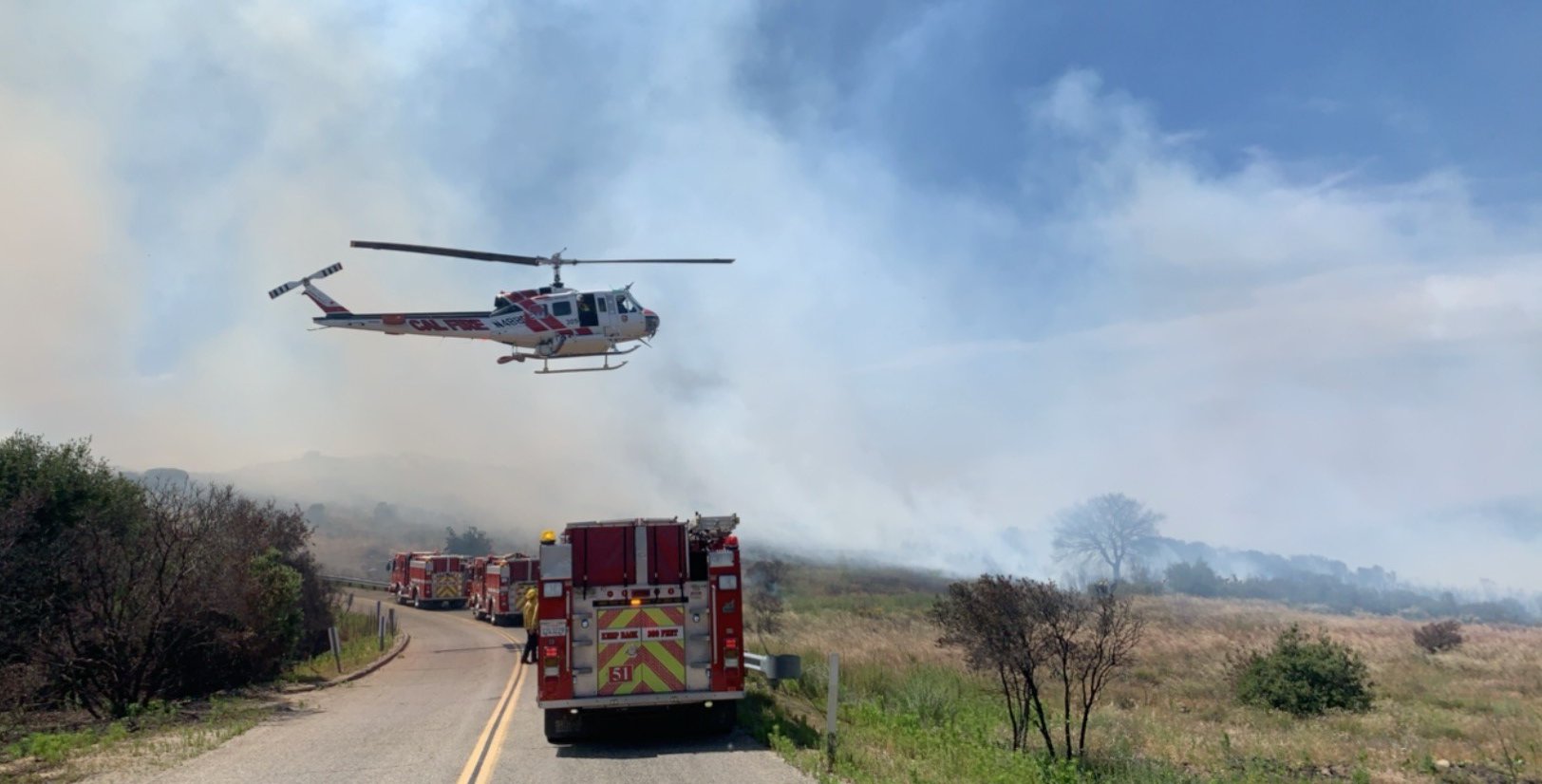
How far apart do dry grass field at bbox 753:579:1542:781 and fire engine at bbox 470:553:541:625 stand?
14.4 m

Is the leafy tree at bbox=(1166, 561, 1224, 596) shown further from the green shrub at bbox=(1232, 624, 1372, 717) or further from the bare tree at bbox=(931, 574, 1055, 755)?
the bare tree at bbox=(931, 574, 1055, 755)

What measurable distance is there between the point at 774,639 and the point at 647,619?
1589 centimetres

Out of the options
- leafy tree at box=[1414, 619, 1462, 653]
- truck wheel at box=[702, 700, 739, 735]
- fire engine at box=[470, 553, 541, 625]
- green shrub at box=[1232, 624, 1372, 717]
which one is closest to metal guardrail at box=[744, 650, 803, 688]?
truck wheel at box=[702, 700, 739, 735]

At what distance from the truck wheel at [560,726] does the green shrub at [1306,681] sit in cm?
1479

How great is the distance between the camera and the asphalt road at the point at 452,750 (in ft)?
34.8

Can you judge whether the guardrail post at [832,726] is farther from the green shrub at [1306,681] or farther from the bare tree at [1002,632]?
the green shrub at [1306,681]

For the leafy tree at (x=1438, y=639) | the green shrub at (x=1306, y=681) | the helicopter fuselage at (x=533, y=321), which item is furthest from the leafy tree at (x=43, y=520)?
the leafy tree at (x=1438, y=639)

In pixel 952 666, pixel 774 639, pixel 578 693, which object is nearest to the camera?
pixel 578 693

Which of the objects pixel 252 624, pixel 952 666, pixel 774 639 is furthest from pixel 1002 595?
pixel 252 624

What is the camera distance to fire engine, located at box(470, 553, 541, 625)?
3997 cm

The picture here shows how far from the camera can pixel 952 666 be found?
2173 cm

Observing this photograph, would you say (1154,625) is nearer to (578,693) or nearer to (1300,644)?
(1300,644)

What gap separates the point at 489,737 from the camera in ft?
43.5

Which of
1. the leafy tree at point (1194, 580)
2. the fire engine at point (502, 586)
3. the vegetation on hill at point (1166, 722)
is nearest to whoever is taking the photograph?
the vegetation on hill at point (1166, 722)
